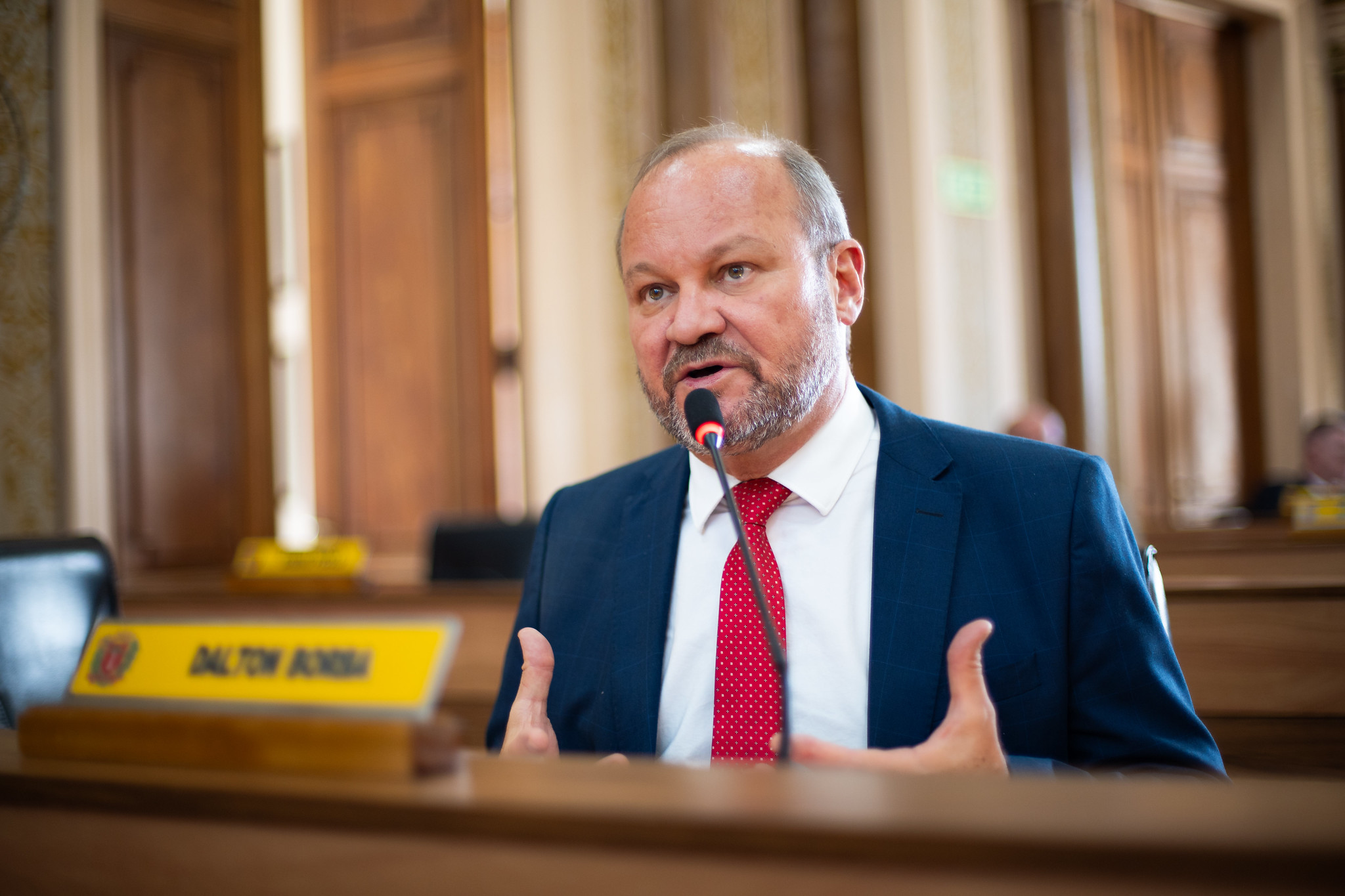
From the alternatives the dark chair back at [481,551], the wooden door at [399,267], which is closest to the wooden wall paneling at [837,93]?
the wooden door at [399,267]

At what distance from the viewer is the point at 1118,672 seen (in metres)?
1.12

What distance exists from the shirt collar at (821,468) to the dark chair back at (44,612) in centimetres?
90

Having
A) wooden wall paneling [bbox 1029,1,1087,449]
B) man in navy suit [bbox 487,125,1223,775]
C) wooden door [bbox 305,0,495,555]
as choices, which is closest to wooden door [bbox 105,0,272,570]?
wooden door [bbox 305,0,495,555]

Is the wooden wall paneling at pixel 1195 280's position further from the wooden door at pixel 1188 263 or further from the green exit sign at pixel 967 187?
the green exit sign at pixel 967 187

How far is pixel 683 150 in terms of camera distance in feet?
4.39

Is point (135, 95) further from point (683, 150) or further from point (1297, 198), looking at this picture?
point (1297, 198)

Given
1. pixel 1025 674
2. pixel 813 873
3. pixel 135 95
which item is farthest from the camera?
pixel 135 95

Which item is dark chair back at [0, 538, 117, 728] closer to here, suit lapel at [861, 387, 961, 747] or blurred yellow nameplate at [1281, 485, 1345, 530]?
suit lapel at [861, 387, 961, 747]

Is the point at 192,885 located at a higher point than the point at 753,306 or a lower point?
lower

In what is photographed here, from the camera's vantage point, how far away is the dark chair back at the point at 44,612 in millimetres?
1479

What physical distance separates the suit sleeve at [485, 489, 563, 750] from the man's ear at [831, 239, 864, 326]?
0.46 metres

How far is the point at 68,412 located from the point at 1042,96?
14.9ft

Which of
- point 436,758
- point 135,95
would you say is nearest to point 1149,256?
point 135,95

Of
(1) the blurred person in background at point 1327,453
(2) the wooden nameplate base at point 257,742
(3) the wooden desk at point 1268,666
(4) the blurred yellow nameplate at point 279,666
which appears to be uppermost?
(1) the blurred person in background at point 1327,453
